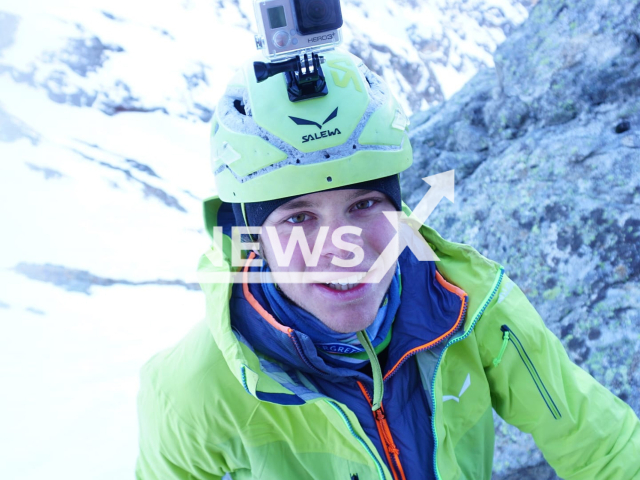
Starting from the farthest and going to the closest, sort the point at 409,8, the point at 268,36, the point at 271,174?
1. the point at 409,8
2. the point at 271,174
3. the point at 268,36

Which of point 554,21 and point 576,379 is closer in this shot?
point 576,379

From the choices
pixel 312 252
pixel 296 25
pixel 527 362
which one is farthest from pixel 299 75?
pixel 527 362

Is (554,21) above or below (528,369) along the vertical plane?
above

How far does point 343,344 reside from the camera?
1.98 meters

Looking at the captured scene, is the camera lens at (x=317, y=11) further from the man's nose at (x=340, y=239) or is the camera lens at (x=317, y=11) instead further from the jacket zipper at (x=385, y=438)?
the jacket zipper at (x=385, y=438)

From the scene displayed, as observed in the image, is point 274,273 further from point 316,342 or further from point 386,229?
point 386,229

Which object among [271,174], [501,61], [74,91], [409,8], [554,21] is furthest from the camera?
[409,8]

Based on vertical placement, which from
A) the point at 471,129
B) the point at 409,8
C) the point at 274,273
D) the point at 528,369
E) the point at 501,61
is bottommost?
the point at 528,369

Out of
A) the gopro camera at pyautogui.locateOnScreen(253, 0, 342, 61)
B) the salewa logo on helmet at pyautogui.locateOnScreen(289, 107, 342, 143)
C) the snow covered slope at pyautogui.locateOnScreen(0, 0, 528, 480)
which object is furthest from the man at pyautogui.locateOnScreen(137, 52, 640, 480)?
the snow covered slope at pyautogui.locateOnScreen(0, 0, 528, 480)

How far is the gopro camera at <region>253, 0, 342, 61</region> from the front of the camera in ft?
5.40

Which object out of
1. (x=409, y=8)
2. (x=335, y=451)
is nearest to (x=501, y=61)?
(x=335, y=451)

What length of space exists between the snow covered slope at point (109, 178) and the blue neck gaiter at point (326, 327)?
3.54 m

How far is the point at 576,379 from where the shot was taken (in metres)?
2.08

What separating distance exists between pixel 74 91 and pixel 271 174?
13510 mm
